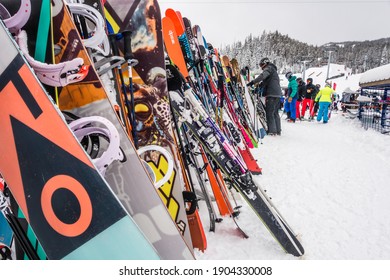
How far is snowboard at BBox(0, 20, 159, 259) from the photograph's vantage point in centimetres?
97

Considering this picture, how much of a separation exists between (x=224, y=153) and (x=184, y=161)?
32 cm

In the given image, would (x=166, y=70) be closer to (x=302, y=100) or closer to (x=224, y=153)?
(x=224, y=153)

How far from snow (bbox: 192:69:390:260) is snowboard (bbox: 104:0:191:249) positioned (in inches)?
22.9

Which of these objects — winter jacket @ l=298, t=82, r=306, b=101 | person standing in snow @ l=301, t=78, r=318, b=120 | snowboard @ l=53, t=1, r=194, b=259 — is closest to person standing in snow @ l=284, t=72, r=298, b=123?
winter jacket @ l=298, t=82, r=306, b=101

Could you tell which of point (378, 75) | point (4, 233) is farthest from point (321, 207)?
point (378, 75)

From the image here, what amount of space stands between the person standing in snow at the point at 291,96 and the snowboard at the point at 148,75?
6.79m

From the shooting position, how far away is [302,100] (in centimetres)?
1025

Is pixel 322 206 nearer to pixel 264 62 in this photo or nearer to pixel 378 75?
pixel 264 62

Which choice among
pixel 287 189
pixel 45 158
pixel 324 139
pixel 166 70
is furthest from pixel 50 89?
pixel 324 139

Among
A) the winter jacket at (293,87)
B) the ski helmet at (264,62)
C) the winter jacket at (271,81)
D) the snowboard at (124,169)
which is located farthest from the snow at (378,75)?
the snowboard at (124,169)

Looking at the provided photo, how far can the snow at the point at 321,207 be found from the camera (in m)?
1.91

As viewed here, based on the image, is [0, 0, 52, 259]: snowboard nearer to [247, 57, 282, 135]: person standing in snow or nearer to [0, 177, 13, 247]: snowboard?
[0, 177, 13, 247]: snowboard

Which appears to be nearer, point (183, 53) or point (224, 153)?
point (224, 153)

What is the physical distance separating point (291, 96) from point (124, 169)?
791 cm
